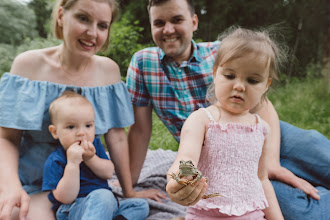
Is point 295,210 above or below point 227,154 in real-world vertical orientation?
below

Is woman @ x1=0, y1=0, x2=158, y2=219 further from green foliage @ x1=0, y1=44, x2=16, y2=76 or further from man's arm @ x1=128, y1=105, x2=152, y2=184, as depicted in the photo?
green foliage @ x1=0, y1=44, x2=16, y2=76

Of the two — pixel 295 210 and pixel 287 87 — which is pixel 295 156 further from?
pixel 287 87

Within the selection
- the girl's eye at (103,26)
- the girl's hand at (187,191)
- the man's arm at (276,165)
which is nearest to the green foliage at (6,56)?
the girl's eye at (103,26)

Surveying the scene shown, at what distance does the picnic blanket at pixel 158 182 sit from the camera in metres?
2.22

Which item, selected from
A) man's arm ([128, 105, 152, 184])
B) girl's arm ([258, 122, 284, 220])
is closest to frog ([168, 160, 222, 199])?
girl's arm ([258, 122, 284, 220])

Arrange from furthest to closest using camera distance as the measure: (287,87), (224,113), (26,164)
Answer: (287,87) < (26,164) < (224,113)

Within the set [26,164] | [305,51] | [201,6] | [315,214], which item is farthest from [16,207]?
[305,51]

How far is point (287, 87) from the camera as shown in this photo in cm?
611

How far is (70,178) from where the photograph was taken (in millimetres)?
1639

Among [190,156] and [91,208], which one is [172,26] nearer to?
[190,156]

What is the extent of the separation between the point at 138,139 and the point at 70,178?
1.02 metres

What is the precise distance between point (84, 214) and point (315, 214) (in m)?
1.30

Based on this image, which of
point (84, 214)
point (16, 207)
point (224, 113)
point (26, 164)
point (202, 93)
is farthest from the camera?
point (202, 93)

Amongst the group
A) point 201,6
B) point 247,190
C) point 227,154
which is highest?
point 201,6
